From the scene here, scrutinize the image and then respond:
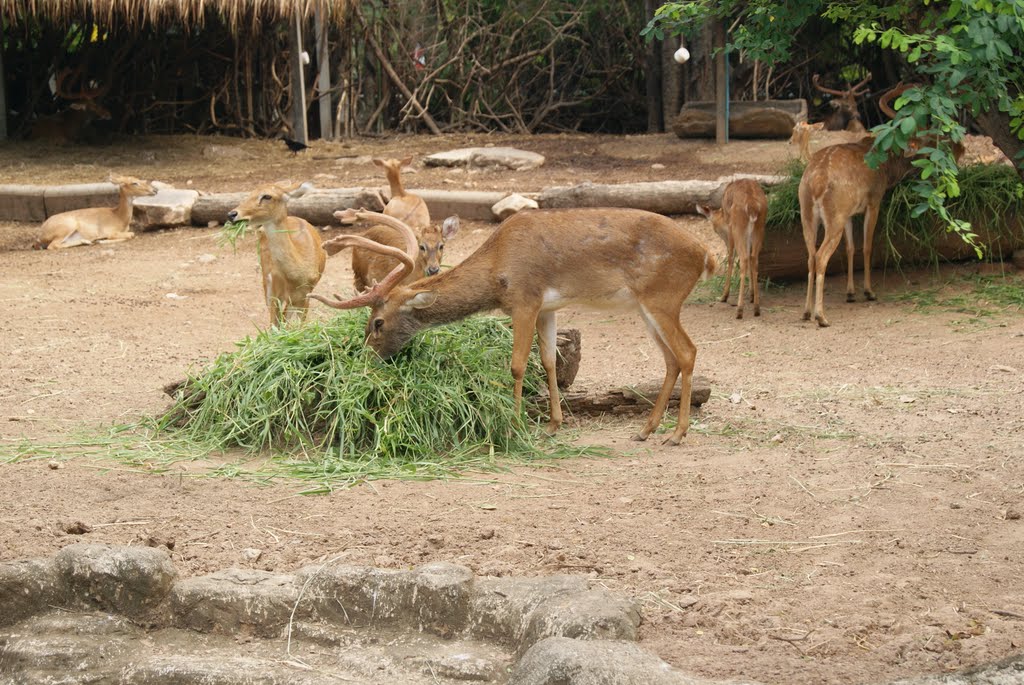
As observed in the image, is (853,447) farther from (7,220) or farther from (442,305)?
(7,220)

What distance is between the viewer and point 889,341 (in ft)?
30.5

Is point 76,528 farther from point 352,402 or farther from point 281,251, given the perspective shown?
point 281,251

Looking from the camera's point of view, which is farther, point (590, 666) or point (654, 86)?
point (654, 86)

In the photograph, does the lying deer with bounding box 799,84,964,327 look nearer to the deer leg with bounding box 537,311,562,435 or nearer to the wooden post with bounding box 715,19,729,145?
the deer leg with bounding box 537,311,562,435

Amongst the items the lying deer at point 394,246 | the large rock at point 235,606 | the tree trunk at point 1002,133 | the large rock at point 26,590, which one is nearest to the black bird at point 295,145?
the lying deer at point 394,246

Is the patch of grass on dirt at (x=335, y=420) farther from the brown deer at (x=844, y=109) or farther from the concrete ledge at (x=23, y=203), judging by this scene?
the brown deer at (x=844, y=109)

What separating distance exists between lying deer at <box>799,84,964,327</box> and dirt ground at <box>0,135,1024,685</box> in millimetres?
364

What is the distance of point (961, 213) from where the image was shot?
34.6 ft

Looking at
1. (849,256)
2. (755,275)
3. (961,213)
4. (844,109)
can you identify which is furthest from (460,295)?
(844,109)

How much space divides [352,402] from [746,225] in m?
4.80

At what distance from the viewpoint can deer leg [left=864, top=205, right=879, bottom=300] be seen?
10391 mm

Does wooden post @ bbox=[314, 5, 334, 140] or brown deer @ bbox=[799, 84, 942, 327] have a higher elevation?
wooden post @ bbox=[314, 5, 334, 140]

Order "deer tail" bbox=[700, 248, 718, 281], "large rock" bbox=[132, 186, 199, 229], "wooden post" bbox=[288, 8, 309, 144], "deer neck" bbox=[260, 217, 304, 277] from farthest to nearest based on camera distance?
"wooden post" bbox=[288, 8, 309, 144] < "large rock" bbox=[132, 186, 199, 229] < "deer neck" bbox=[260, 217, 304, 277] < "deer tail" bbox=[700, 248, 718, 281]

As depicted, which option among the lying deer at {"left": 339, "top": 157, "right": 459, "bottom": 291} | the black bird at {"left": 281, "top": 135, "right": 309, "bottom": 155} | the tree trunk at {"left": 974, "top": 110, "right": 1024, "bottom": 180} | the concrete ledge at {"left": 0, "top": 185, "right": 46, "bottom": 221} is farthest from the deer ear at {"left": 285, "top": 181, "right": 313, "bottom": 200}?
the black bird at {"left": 281, "top": 135, "right": 309, "bottom": 155}
